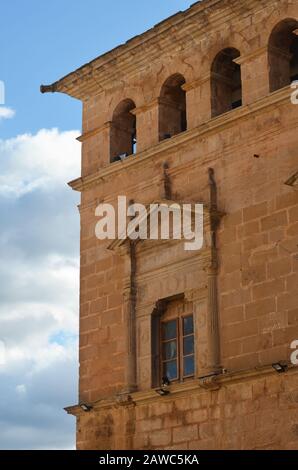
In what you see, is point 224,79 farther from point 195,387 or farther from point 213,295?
point 195,387

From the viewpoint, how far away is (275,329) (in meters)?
15.8

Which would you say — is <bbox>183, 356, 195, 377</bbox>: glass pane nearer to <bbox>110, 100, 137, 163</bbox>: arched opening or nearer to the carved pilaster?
the carved pilaster

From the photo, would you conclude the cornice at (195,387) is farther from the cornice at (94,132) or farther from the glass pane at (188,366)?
the cornice at (94,132)

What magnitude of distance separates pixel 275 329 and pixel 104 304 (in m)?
3.94

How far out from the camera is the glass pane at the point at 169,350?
1764cm

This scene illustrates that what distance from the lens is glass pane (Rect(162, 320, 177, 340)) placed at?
698 inches

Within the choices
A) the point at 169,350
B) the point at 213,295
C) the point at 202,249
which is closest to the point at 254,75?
the point at 202,249

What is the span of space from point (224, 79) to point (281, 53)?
4.05 feet

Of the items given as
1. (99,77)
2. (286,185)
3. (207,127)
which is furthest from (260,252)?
(99,77)

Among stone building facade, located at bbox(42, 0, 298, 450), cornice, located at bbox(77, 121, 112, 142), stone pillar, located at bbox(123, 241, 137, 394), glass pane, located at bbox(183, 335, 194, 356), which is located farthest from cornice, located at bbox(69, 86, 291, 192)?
glass pane, located at bbox(183, 335, 194, 356)

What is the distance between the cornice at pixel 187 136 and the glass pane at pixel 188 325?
9.11ft

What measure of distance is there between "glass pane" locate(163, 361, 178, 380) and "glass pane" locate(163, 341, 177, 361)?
9cm

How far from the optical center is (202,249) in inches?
677

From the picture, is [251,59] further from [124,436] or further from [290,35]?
[124,436]
